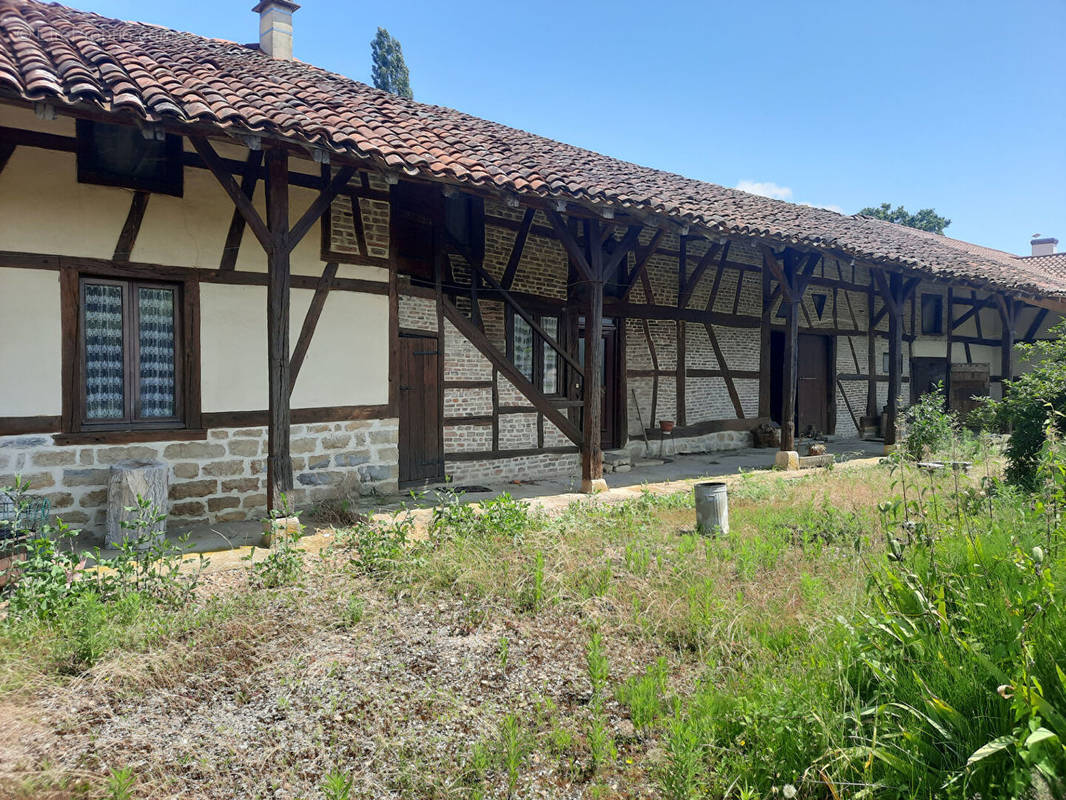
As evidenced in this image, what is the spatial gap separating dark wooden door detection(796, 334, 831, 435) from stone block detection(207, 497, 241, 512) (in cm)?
1014

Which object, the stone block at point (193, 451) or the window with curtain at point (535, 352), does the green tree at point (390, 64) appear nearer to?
the window with curtain at point (535, 352)

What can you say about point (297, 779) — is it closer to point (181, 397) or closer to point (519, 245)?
point (181, 397)

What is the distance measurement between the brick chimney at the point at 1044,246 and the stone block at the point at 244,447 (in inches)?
1011

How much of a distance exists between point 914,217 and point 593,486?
32998 millimetres

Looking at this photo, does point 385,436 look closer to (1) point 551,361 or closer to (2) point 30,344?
(1) point 551,361

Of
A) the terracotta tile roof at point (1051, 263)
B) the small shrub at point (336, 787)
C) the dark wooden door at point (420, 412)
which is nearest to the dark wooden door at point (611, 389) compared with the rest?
the dark wooden door at point (420, 412)

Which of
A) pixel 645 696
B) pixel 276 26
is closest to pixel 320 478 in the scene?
pixel 645 696

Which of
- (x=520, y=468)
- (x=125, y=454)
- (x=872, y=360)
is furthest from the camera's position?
(x=872, y=360)

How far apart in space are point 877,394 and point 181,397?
13414mm

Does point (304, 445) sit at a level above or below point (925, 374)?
below

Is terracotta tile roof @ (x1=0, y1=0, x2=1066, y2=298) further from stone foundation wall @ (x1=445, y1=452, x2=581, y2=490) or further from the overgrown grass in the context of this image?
stone foundation wall @ (x1=445, y1=452, x2=581, y2=490)

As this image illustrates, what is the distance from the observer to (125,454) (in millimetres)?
Answer: 5359

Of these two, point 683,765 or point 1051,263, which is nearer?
point 683,765

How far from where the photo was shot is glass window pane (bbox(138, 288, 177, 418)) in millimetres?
5570
